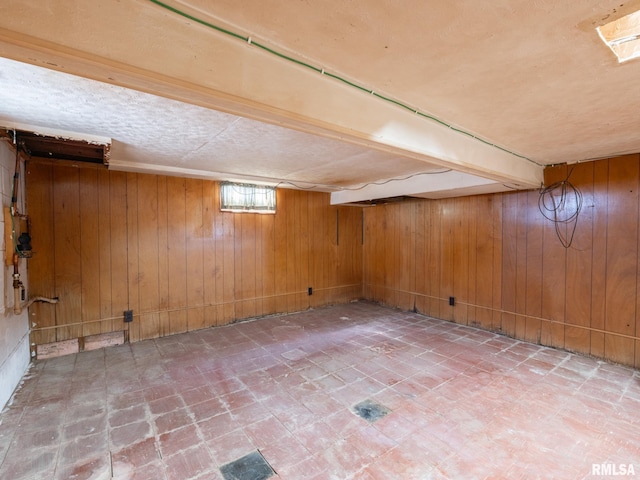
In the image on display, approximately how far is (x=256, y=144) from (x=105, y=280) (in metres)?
2.54

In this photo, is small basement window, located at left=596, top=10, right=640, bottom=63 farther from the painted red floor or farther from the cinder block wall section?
the cinder block wall section

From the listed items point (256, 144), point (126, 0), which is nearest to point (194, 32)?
point (126, 0)

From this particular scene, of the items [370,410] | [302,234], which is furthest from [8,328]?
[302,234]

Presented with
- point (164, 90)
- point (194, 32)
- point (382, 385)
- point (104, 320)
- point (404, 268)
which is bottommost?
point (382, 385)

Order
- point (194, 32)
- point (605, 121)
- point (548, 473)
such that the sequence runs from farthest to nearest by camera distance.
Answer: point (605, 121), point (548, 473), point (194, 32)

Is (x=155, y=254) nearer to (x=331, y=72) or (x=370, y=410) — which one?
(x=370, y=410)

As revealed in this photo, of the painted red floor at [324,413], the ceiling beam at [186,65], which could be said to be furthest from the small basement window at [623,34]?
the painted red floor at [324,413]

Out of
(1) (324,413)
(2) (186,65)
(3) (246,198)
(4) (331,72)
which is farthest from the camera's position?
(3) (246,198)

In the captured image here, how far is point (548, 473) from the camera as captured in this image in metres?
1.63

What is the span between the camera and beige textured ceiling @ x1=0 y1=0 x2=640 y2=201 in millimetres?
947

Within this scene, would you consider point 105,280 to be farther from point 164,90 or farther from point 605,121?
point 605,121

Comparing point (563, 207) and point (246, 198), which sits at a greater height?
point (246, 198)

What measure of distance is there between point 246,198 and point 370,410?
3.32m

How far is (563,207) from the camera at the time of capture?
3330 mm
